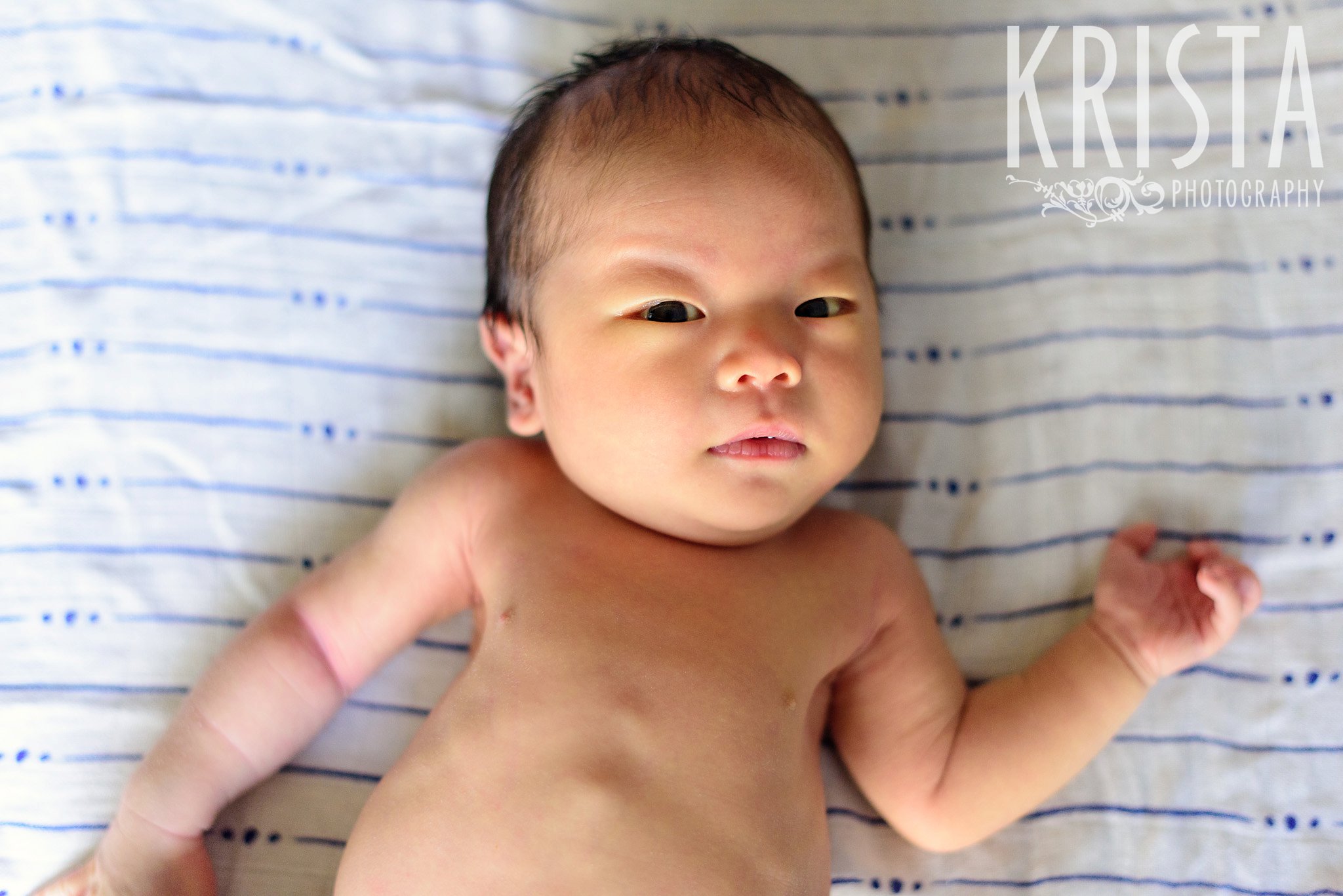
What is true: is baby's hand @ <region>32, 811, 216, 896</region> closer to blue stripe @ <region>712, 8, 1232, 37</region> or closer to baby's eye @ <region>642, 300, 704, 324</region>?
baby's eye @ <region>642, 300, 704, 324</region>

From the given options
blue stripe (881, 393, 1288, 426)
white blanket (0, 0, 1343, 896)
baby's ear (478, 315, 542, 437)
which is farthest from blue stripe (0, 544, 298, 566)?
blue stripe (881, 393, 1288, 426)

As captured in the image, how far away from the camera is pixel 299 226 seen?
1.40 m

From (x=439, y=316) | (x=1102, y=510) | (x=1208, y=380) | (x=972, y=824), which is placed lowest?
(x=972, y=824)

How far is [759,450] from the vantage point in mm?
1065

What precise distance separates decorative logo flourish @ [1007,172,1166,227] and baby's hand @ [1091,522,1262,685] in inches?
18.7

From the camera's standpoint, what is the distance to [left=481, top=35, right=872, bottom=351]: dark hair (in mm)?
1103

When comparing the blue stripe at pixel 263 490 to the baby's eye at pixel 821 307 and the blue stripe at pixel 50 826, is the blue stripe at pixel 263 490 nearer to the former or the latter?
the blue stripe at pixel 50 826

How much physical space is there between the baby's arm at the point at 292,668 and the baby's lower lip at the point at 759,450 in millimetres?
325

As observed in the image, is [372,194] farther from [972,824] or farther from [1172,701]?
[1172,701]

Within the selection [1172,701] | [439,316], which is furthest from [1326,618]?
[439,316]

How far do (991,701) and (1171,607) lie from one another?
0.25 metres

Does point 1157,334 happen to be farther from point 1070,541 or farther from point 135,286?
point 135,286

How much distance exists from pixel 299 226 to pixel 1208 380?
122 centimetres

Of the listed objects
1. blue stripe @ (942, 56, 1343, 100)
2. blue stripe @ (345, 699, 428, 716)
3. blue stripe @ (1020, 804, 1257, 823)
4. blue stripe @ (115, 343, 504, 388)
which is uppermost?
blue stripe @ (942, 56, 1343, 100)
